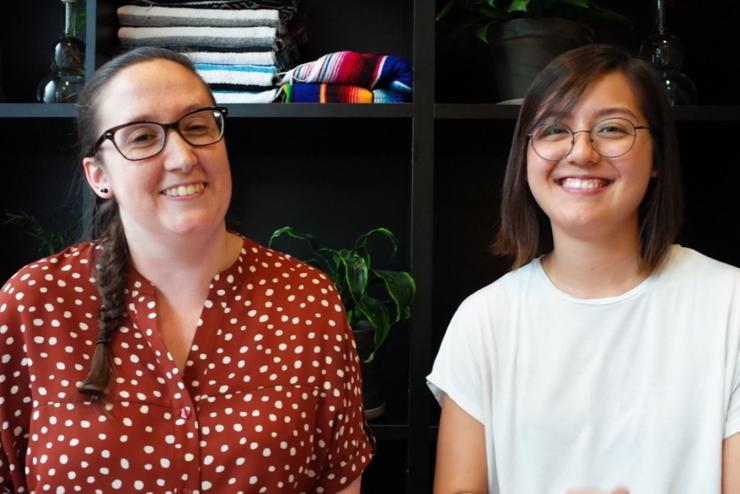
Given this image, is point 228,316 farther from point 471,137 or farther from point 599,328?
point 471,137

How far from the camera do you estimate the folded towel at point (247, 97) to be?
1.45 meters

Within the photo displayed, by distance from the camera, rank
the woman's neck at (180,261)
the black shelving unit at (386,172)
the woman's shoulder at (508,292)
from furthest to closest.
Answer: the black shelving unit at (386,172), the woman's shoulder at (508,292), the woman's neck at (180,261)

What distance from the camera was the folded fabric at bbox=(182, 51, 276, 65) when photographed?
1.47 metres

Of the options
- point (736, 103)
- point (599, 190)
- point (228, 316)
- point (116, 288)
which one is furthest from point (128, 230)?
point (736, 103)

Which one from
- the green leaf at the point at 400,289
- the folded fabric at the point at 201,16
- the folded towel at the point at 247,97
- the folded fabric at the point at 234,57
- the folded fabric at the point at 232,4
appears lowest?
the green leaf at the point at 400,289

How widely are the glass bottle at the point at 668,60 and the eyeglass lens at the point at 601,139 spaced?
0.42 m

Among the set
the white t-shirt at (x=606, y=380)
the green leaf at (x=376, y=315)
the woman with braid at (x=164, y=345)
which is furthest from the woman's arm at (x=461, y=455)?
the green leaf at (x=376, y=315)

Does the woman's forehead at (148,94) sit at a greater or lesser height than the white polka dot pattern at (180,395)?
greater

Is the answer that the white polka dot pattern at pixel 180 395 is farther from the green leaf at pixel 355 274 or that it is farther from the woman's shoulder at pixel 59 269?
the green leaf at pixel 355 274

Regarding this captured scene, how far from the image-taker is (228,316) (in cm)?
112

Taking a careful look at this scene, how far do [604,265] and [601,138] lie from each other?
8.9 inches

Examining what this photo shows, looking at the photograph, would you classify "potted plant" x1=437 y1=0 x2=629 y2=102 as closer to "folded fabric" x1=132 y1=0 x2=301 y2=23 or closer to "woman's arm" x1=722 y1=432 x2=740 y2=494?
"folded fabric" x1=132 y1=0 x2=301 y2=23

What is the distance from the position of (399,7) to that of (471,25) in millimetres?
348

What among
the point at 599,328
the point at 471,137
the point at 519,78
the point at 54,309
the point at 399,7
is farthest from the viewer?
the point at 399,7
